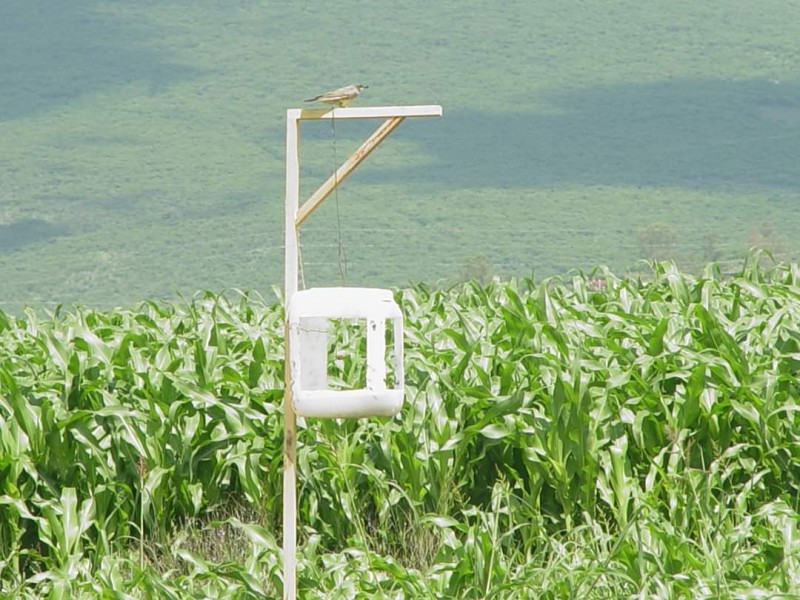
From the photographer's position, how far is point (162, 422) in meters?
4.14

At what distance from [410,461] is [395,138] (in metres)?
31.7

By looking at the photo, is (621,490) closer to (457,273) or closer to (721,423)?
(721,423)

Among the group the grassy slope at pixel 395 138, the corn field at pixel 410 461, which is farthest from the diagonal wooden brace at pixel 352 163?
the grassy slope at pixel 395 138

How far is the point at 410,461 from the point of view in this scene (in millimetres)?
4039

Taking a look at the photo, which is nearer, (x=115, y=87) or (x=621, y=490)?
(x=621, y=490)

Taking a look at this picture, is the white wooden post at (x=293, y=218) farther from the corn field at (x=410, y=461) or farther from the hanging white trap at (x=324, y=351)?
the corn field at (x=410, y=461)

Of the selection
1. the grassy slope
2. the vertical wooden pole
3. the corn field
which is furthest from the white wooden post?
the grassy slope

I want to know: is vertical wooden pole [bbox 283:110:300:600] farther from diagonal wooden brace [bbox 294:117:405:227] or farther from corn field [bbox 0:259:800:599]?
corn field [bbox 0:259:800:599]

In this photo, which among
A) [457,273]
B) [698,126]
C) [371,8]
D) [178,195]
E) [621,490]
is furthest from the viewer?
[371,8]

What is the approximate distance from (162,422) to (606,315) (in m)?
1.70

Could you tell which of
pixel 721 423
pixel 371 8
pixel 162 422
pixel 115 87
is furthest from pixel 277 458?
pixel 371 8

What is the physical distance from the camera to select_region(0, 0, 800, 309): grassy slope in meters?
28.5

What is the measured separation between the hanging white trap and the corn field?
86cm

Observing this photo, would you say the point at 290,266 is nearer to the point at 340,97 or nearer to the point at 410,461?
the point at 340,97
